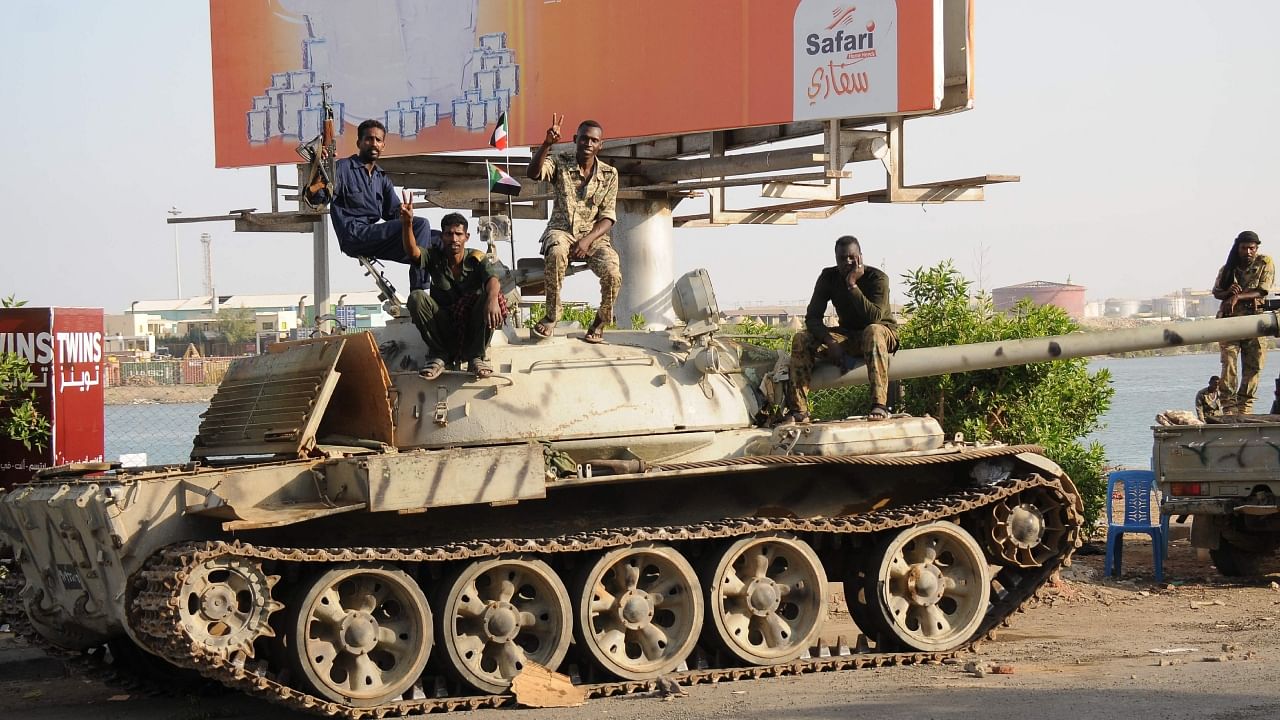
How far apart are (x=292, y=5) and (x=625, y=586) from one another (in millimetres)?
15263

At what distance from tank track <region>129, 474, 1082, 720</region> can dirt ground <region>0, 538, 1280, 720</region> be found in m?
0.19

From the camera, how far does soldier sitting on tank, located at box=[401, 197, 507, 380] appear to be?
448 inches

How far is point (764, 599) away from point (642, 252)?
505 inches

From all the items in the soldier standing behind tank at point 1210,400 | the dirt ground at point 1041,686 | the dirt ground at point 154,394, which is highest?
the soldier standing behind tank at point 1210,400

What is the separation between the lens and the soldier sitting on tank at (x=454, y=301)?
11.4 m

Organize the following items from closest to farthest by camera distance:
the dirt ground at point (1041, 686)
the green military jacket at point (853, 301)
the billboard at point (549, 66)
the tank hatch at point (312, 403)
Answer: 1. the dirt ground at point (1041, 686)
2. the tank hatch at point (312, 403)
3. the green military jacket at point (853, 301)
4. the billboard at point (549, 66)

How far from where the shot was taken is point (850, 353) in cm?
1288

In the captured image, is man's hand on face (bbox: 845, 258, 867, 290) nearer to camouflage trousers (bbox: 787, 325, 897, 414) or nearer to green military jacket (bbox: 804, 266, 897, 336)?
green military jacket (bbox: 804, 266, 897, 336)

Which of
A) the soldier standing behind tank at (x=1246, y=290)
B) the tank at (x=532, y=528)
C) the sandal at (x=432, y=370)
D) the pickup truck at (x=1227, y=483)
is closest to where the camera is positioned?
the tank at (x=532, y=528)

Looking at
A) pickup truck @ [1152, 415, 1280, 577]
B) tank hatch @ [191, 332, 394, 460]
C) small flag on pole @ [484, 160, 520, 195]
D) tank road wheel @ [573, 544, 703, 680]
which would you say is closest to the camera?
tank hatch @ [191, 332, 394, 460]

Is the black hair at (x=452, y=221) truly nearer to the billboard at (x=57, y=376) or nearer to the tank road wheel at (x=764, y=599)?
the tank road wheel at (x=764, y=599)

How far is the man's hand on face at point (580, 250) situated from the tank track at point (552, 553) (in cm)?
236

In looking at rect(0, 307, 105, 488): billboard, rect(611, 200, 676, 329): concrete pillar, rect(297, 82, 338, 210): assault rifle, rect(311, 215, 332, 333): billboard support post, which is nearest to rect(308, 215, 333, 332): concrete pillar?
rect(311, 215, 332, 333): billboard support post

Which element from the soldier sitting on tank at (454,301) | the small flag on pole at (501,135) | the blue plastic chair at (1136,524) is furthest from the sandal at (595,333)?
the blue plastic chair at (1136,524)
